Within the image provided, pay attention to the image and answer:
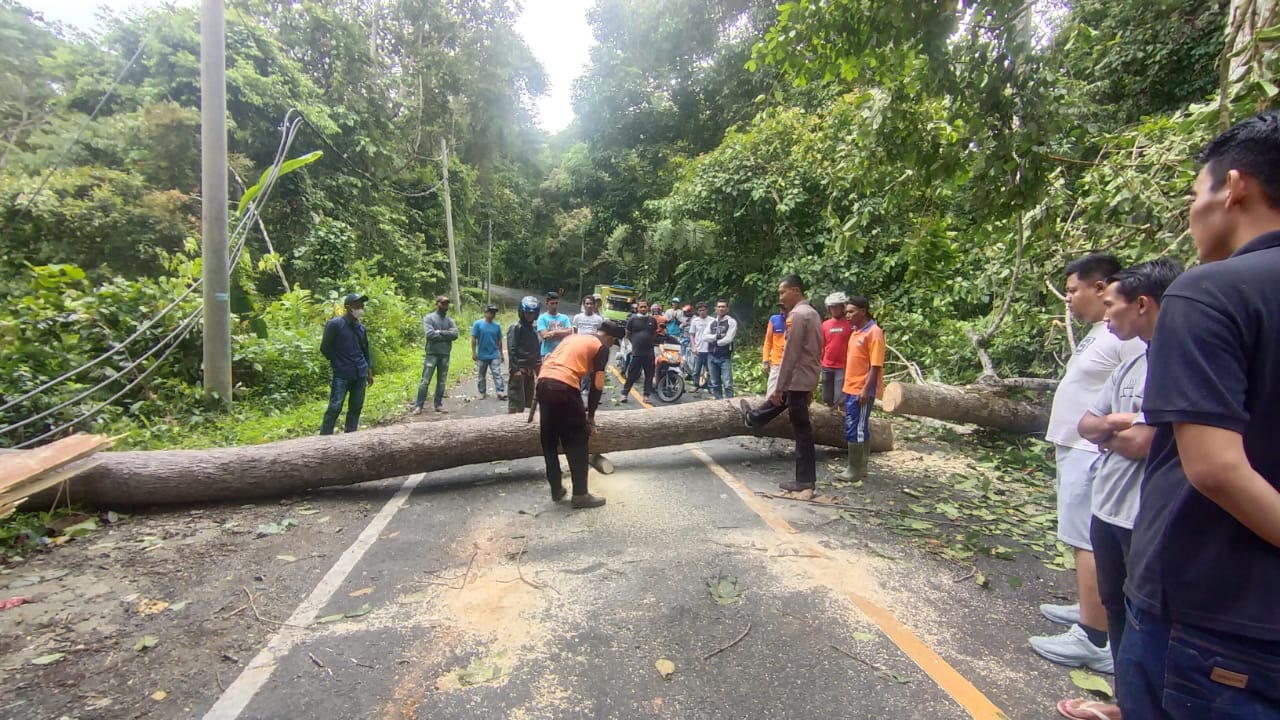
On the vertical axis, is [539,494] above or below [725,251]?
below

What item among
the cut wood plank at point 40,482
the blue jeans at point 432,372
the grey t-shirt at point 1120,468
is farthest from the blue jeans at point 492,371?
the grey t-shirt at point 1120,468

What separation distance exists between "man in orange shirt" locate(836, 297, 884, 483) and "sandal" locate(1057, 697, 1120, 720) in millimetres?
3126

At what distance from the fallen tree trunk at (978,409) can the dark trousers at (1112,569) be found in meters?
4.13

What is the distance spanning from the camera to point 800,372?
507cm

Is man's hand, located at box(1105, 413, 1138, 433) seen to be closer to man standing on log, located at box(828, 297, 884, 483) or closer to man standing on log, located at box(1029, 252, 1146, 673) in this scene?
man standing on log, located at box(1029, 252, 1146, 673)

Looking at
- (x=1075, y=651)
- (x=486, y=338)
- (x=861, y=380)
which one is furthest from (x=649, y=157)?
(x=1075, y=651)

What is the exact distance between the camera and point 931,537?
14.3ft

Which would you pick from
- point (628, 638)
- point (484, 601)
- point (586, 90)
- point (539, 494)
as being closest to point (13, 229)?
point (539, 494)

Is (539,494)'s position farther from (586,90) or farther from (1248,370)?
(586,90)

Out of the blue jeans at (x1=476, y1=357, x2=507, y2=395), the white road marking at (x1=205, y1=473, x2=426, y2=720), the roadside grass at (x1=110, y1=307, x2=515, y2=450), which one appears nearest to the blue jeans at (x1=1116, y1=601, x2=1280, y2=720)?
the white road marking at (x1=205, y1=473, x2=426, y2=720)

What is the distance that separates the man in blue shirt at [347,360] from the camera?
672 cm

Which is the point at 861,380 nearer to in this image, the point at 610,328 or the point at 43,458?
the point at 610,328

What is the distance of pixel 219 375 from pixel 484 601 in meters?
6.18

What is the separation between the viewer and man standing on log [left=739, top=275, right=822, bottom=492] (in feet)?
16.5
